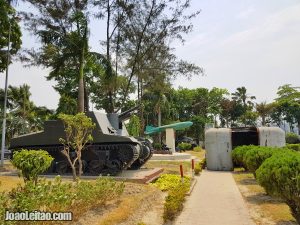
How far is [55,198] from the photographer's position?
7.89 metres

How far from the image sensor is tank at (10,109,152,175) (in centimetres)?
1791

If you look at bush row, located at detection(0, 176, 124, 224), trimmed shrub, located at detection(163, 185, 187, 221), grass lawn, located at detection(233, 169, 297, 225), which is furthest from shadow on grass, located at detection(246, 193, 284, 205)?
bush row, located at detection(0, 176, 124, 224)

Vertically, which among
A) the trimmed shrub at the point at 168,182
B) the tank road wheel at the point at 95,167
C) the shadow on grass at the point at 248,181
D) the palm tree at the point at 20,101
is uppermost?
the palm tree at the point at 20,101

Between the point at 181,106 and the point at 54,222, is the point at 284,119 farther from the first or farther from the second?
the point at 54,222

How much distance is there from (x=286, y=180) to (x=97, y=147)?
11.8m

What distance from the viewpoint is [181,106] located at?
230 ft

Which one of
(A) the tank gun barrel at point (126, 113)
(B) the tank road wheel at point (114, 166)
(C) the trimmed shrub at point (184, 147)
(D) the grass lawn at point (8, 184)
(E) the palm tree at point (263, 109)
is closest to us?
(D) the grass lawn at point (8, 184)

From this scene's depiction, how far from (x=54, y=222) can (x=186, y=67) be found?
22780 mm

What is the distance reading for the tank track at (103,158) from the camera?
17922 millimetres

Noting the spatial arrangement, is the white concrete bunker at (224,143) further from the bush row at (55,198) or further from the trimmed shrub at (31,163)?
the trimmed shrub at (31,163)

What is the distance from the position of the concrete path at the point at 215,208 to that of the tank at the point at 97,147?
4270 mm

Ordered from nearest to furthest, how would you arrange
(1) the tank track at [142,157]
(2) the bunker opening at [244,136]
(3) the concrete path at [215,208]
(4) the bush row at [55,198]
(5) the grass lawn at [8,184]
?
1. (4) the bush row at [55,198]
2. (3) the concrete path at [215,208]
3. (5) the grass lawn at [8,184]
4. (1) the tank track at [142,157]
5. (2) the bunker opening at [244,136]

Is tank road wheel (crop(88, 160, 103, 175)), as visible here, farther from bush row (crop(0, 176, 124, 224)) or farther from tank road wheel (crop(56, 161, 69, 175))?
bush row (crop(0, 176, 124, 224))

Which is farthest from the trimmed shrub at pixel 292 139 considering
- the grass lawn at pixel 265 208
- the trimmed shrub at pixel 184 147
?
the grass lawn at pixel 265 208
